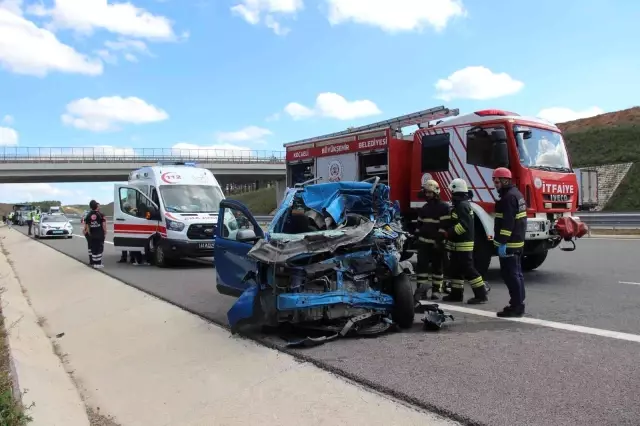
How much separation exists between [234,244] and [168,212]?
642cm

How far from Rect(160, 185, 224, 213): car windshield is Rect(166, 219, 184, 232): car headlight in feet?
1.28

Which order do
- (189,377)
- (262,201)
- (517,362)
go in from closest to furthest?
(517,362)
(189,377)
(262,201)

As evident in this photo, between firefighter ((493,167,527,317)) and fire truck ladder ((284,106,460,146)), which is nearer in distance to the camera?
firefighter ((493,167,527,317))

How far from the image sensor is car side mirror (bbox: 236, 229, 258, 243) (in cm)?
627

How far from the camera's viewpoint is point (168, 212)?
12547 millimetres

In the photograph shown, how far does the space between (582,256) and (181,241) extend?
9428 mm

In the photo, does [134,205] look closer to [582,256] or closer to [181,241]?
[181,241]

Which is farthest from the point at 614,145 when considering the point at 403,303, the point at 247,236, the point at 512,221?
the point at 247,236

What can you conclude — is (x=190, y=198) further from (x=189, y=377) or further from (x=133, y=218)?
(x=189, y=377)

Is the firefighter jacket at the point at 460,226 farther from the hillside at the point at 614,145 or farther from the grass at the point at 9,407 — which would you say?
the hillside at the point at 614,145

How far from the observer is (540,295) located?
768 centimetres

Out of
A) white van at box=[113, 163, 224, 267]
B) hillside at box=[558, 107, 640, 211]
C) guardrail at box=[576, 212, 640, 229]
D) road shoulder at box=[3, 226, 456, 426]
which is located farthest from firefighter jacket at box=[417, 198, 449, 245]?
hillside at box=[558, 107, 640, 211]

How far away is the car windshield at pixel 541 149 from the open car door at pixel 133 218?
27.7 feet

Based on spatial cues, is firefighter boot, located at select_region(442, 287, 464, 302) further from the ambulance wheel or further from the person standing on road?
the person standing on road
